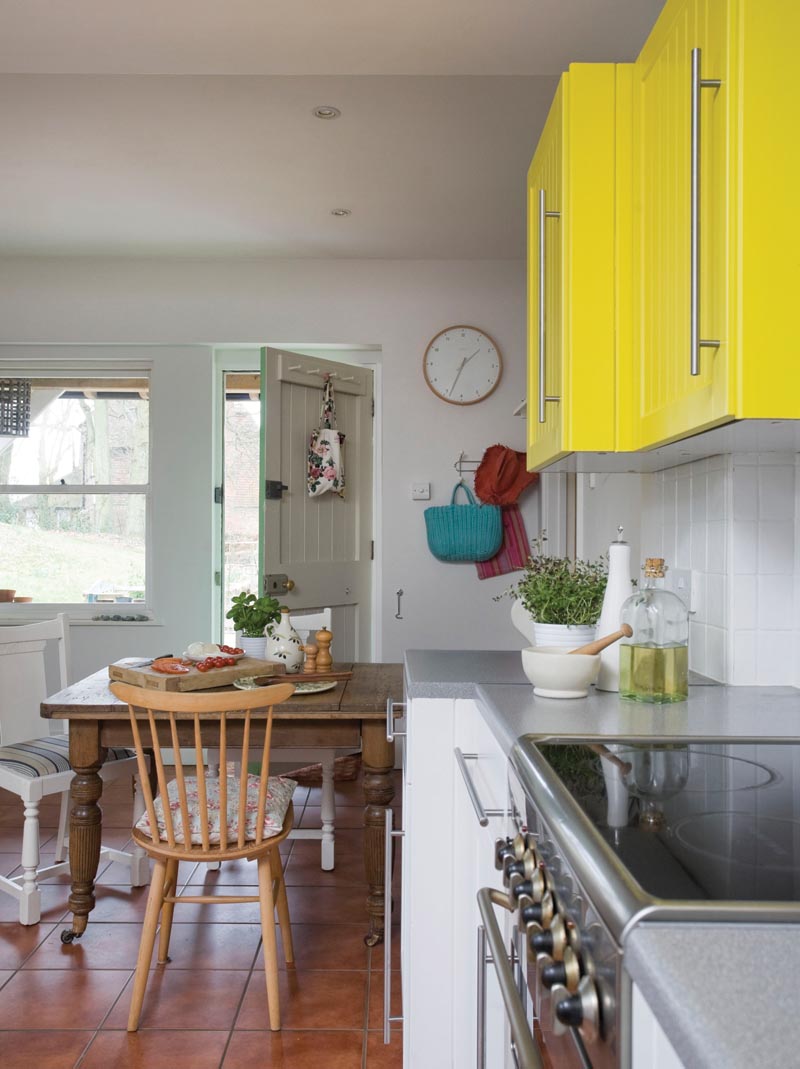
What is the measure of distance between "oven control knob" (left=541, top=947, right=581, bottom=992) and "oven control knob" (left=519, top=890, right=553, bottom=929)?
0.09m

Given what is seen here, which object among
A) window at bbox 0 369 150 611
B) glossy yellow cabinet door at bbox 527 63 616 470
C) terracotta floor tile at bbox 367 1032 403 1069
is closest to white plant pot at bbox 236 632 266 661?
terracotta floor tile at bbox 367 1032 403 1069

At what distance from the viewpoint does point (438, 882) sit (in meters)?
1.91

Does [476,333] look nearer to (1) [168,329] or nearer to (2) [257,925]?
(1) [168,329]

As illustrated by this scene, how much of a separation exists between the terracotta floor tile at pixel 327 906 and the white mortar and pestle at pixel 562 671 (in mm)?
1582

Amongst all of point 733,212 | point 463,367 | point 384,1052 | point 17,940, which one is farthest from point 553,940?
point 463,367

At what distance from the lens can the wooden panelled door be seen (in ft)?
14.9

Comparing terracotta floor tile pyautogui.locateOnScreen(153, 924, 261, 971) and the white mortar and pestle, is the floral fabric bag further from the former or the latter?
the white mortar and pestle

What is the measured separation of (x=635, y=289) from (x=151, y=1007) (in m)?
2.07

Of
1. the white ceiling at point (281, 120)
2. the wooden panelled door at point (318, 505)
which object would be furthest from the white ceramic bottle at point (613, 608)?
the wooden panelled door at point (318, 505)

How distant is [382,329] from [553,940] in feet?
14.1

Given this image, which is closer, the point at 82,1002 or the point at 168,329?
the point at 82,1002

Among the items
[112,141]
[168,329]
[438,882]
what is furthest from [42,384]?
[438,882]

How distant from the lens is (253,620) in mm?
3156

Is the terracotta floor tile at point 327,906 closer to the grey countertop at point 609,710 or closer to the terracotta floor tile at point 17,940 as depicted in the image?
the terracotta floor tile at point 17,940
